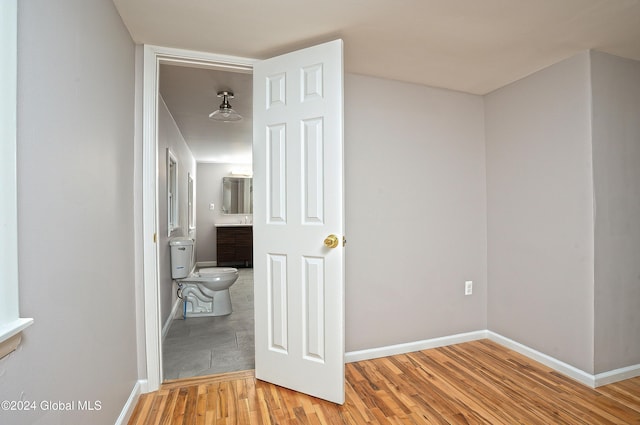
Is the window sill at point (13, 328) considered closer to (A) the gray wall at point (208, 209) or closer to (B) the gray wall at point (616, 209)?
(B) the gray wall at point (616, 209)

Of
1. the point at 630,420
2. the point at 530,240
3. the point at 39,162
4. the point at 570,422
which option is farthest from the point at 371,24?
the point at 630,420

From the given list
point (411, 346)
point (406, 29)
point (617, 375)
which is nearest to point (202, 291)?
point (411, 346)

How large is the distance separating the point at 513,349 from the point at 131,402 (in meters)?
2.70

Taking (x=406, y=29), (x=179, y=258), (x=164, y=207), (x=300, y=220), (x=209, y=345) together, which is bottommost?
(x=209, y=345)

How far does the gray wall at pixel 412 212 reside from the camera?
248 centimetres

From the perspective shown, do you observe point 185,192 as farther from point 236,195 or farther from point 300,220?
point 300,220

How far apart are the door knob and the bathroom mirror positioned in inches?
223

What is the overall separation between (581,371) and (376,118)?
2202 millimetres

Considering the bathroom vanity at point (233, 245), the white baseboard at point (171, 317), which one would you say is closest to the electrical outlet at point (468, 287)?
the white baseboard at point (171, 317)

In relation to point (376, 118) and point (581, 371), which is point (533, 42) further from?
point (581, 371)

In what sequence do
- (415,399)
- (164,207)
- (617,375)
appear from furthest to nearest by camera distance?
(164,207) → (617,375) → (415,399)

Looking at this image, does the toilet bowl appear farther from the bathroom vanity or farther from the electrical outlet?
the bathroom vanity

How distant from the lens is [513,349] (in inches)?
104

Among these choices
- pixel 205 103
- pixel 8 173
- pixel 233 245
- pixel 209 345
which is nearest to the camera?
pixel 8 173
